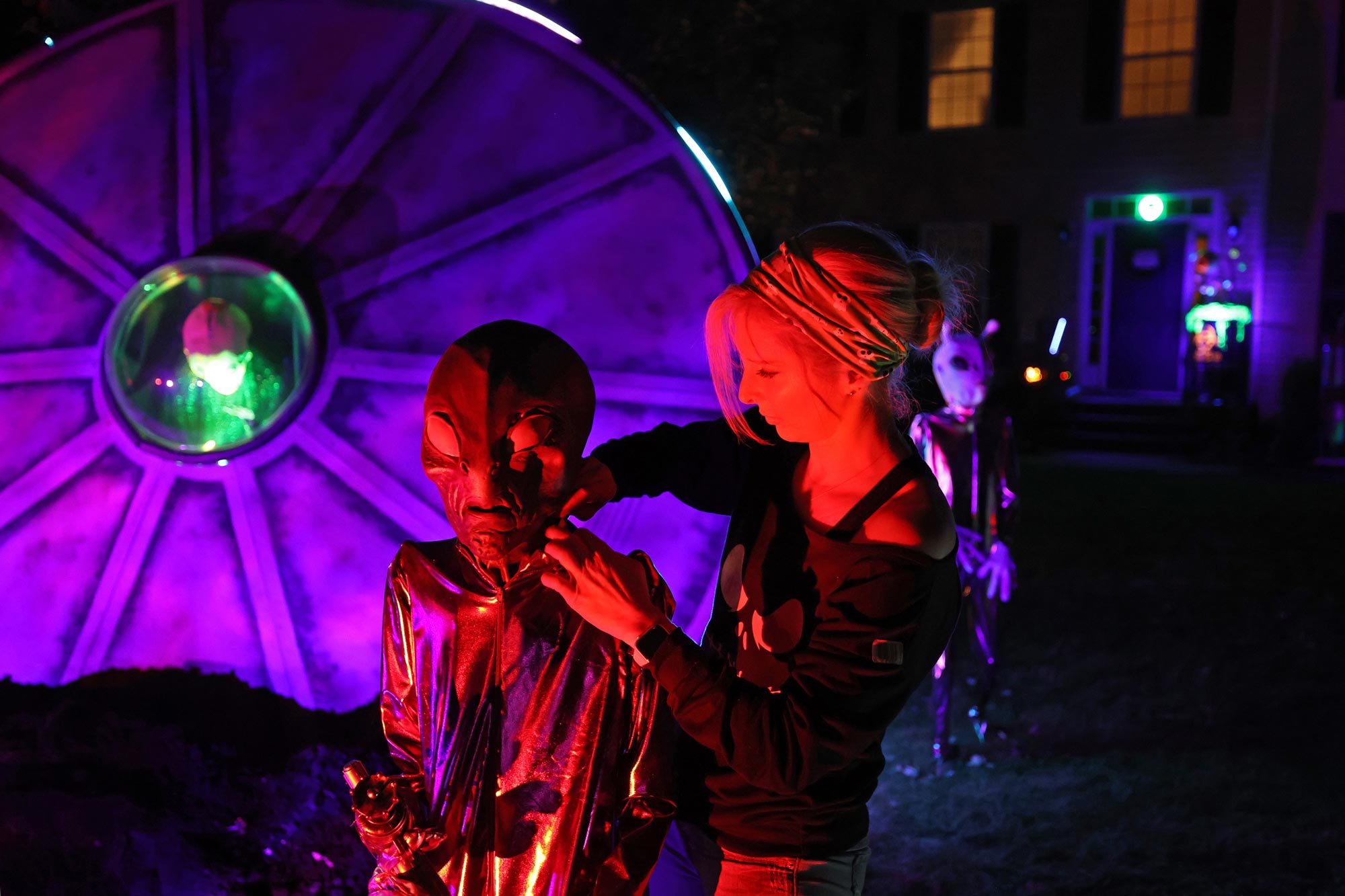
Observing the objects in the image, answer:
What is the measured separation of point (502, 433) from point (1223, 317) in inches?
573

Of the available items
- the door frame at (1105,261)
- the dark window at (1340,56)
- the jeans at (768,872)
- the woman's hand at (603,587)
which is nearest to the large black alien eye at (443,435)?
the woman's hand at (603,587)

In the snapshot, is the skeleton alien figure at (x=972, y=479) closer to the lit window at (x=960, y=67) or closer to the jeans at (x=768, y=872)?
the jeans at (x=768, y=872)

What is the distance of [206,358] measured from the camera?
2965mm

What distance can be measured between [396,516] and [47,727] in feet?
3.83

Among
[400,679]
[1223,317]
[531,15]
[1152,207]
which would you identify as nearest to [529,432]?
[400,679]

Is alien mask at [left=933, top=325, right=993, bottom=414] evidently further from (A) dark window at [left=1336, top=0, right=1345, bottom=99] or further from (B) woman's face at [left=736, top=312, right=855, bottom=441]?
(A) dark window at [left=1336, top=0, right=1345, bottom=99]

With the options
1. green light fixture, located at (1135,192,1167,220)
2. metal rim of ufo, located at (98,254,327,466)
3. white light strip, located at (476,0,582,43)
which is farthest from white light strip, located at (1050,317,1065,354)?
metal rim of ufo, located at (98,254,327,466)

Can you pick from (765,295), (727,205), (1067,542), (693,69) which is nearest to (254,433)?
(727,205)

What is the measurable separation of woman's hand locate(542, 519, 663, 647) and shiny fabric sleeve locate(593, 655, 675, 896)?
0.14 m

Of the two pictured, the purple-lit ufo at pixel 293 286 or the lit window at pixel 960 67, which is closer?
the purple-lit ufo at pixel 293 286

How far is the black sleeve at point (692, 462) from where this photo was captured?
6.98 ft

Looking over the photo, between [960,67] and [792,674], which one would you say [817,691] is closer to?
[792,674]

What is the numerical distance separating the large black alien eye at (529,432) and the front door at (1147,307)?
1520 centimetres

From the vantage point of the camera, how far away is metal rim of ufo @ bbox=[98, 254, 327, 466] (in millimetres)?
3037
